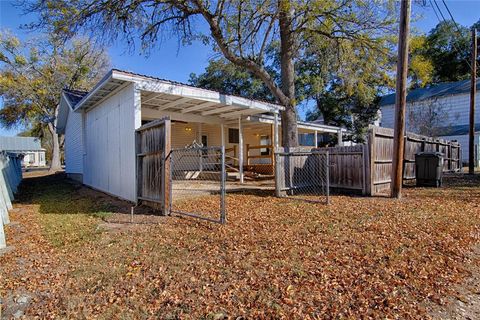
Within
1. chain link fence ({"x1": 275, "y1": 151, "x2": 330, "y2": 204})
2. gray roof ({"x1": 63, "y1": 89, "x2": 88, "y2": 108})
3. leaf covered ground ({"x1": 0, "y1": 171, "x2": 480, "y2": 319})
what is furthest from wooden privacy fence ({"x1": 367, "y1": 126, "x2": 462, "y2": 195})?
gray roof ({"x1": 63, "y1": 89, "x2": 88, "y2": 108})

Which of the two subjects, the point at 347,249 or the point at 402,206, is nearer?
the point at 347,249

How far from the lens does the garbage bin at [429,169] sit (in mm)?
→ 9977

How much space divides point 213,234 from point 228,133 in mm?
12434

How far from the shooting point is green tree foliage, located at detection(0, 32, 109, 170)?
21.3 m

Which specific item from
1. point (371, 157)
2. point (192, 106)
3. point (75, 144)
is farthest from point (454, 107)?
point (75, 144)

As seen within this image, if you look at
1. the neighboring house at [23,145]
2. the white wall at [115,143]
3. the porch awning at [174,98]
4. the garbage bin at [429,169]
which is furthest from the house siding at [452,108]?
the neighboring house at [23,145]

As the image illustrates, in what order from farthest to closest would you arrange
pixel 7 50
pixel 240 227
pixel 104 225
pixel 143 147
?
1. pixel 7 50
2. pixel 143 147
3. pixel 104 225
4. pixel 240 227

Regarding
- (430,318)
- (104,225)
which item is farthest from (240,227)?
(430,318)

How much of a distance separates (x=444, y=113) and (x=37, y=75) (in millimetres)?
32550

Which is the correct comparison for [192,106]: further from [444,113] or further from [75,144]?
[444,113]

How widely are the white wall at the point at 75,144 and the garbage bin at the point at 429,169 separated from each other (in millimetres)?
14023

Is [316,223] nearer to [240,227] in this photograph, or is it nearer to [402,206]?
[240,227]

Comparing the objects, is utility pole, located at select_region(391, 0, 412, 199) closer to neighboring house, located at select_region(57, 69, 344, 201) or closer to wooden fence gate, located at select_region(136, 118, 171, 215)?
neighboring house, located at select_region(57, 69, 344, 201)

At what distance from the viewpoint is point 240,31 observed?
34.9 ft
